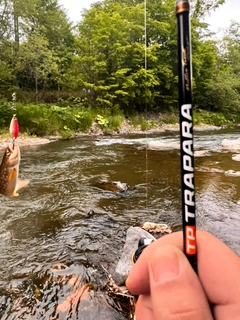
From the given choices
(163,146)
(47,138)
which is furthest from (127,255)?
(47,138)

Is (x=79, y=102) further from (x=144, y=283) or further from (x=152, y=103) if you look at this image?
(x=144, y=283)

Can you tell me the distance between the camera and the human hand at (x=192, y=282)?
0.68 metres

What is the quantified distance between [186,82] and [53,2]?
2793 centimetres

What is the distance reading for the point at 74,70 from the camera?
64.7 ft

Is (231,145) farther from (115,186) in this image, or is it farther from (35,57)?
(35,57)

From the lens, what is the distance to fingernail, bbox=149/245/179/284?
70 cm

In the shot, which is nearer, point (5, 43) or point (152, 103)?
point (5, 43)

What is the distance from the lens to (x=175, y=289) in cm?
69

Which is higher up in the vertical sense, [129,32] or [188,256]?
[129,32]

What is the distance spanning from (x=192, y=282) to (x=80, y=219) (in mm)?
3376

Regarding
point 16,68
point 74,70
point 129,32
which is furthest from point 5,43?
point 129,32

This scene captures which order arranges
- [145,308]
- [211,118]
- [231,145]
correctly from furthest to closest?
[211,118], [231,145], [145,308]

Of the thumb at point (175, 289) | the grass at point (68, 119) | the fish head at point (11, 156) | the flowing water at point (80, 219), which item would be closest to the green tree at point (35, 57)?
the grass at point (68, 119)

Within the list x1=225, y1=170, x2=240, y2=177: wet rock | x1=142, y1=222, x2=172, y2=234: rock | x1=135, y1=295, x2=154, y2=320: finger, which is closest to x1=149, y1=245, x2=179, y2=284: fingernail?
x1=135, y1=295, x2=154, y2=320: finger
